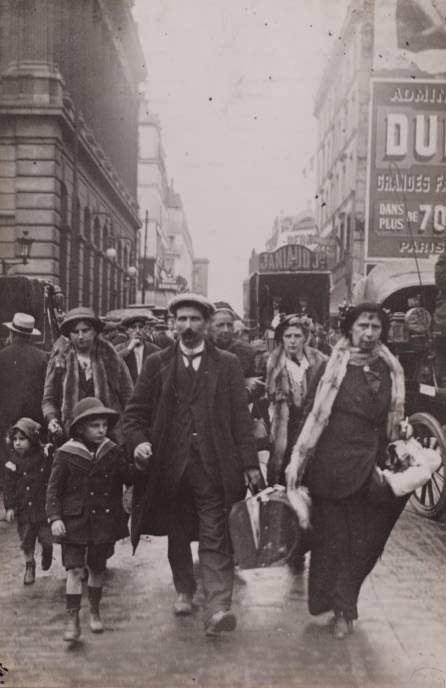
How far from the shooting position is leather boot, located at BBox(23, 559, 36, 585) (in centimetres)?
575

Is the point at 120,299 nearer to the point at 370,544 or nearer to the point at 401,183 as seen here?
the point at 401,183

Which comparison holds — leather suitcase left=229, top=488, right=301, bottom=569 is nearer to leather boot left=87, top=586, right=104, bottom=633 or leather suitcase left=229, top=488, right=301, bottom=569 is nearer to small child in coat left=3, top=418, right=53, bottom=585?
leather boot left=87, top=586, right=104, bottom=633

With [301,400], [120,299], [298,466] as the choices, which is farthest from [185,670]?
[120,299]

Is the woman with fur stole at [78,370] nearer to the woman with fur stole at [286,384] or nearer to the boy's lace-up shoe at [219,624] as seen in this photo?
the woman with fur stole at [286,384]

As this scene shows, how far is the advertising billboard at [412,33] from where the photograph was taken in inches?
232

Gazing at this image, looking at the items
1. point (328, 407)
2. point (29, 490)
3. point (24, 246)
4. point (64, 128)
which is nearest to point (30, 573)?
point (29, 490)

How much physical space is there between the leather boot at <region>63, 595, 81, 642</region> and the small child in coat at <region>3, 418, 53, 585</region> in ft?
3.72

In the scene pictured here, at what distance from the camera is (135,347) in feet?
28.3

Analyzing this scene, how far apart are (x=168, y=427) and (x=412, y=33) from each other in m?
3.18

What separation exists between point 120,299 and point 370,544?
622 inches

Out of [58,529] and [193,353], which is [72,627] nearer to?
[58,529]

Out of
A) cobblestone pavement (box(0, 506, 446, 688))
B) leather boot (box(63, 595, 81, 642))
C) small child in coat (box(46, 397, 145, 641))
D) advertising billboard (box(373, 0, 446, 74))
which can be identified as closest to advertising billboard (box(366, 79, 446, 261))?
advertising billboard (box(373, 0, 446, 74))

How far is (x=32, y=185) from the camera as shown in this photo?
9.11m

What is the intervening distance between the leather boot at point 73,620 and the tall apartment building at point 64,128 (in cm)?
344
